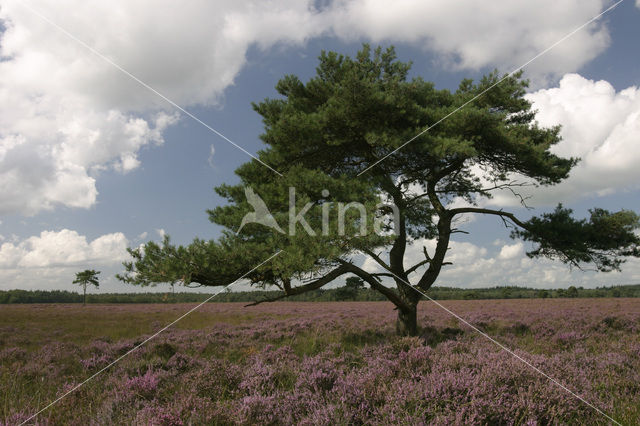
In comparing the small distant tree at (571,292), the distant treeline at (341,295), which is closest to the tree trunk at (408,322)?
the distant treeline at (341,295)

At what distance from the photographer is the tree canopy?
24.5 feet

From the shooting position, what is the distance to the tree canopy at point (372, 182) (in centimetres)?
747

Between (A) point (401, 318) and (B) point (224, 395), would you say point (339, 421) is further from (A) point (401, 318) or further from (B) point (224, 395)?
(A) point (401, 318)

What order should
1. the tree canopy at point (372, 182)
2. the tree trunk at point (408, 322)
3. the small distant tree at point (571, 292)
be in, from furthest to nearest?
the small distant tree at point (571, 292)
the tree trunk at point (408, 322)
the tree canopy at point (372, 182)

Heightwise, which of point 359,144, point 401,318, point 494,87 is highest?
point 494,87

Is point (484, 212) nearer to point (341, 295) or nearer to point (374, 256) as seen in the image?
point (374, 256)

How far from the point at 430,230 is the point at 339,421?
10.7m

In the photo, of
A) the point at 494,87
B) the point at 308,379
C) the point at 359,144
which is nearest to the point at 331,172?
the point at 359,144

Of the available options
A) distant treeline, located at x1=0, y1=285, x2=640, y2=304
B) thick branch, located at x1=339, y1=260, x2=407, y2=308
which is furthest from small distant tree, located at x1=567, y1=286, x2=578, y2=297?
thick branch, located at x1=339, y1=260, x2=407, y2=308

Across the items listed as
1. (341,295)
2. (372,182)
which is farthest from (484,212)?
(341,295)

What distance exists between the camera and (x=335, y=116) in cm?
941

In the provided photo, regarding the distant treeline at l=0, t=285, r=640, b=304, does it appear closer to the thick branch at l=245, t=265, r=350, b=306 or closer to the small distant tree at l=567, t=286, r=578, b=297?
the small distant tree at l=567, t=286, r=578, b=297

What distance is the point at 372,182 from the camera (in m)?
10.1

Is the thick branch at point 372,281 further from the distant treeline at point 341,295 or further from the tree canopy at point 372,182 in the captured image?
the distant treeline at point 341,295
